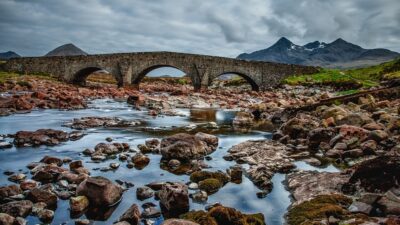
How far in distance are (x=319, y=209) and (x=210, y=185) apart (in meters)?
2.02

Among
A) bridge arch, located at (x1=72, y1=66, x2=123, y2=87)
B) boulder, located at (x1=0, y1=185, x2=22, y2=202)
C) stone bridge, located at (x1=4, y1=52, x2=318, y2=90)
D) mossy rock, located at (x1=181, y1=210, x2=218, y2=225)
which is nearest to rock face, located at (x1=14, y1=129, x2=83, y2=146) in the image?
boulder, located at (x1=0, y1=185, x2=22, y2=202)

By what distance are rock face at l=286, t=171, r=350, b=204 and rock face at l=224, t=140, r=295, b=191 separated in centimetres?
46

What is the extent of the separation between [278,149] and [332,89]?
2985cm

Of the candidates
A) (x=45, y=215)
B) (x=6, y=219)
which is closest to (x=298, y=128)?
(x=45, y=215)

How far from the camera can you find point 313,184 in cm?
633

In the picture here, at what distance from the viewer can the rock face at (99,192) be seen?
5363 mm

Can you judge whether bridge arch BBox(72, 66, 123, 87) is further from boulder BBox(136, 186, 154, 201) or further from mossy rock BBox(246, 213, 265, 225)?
mossy rock BBox(246, 213, 265, 225)

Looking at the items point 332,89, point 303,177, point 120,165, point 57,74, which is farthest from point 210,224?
point 57,74

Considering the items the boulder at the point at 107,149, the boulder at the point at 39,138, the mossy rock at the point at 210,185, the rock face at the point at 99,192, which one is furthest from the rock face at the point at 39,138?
the mossy rock at the point at 210,185

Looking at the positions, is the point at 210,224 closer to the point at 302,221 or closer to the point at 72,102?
the point at 302,221

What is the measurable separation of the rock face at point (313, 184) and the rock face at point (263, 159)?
0.46 m

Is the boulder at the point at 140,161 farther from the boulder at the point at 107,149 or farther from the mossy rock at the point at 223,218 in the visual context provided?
the mossy rock at the point at 223,218

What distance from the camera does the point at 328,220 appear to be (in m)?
4.64

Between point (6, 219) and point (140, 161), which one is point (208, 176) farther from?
point (6, 219)
